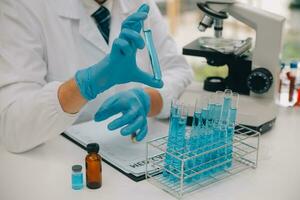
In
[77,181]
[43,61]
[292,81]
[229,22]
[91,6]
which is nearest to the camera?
[77,181]

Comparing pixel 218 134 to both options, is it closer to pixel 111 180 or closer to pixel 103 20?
pixel 111 180

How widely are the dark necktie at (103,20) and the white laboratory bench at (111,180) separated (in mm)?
479

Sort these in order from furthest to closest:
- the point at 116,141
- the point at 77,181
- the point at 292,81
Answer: the point at 292,81, the point at 116,141, the point at 77,181

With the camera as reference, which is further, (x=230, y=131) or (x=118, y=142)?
(x=118, y=142)

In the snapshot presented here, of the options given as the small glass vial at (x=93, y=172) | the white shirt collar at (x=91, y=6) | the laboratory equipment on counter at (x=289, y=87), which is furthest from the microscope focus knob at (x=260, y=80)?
the small glass vial at (x=93, y=172)

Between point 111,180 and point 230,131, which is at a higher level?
point 230,131

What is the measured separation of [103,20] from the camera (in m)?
1.79

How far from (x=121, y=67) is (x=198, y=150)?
1.07 ft

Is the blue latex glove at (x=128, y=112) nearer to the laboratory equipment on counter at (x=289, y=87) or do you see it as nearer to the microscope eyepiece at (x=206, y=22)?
the microscope eyepiece at (x=206, y=22)

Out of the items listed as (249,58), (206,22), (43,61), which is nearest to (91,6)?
(43,61)

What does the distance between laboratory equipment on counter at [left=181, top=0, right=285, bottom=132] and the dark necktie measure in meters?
0.32

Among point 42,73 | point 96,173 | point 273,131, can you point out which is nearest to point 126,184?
point 96,173

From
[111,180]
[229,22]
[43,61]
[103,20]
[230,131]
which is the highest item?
[103,20]

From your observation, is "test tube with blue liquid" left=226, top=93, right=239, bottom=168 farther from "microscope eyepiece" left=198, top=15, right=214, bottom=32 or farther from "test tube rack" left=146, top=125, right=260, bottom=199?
"microscope eyepiece" left=198, top=15, right=214, bottom=32
